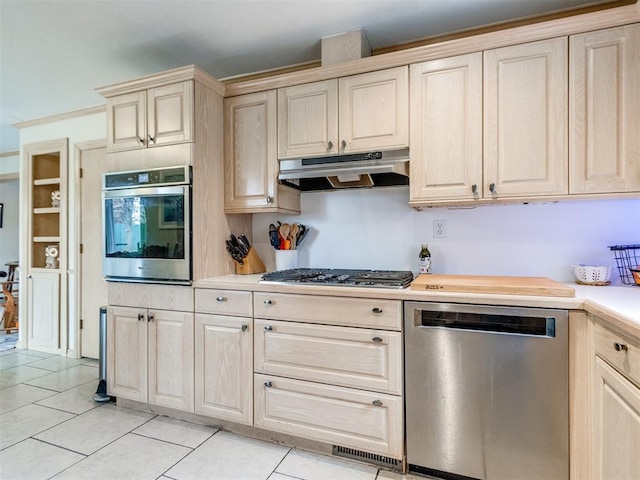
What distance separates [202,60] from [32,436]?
2766mm

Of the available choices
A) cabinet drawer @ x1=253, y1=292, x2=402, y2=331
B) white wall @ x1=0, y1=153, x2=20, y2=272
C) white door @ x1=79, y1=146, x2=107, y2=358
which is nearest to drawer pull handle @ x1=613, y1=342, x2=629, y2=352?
cabinet drawer @ x1=253, y1=292, x2=402, y2=331

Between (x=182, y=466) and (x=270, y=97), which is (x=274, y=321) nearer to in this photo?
(x=182, y=466)

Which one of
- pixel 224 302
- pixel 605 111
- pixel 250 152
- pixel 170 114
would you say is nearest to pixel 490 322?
pixel 605 111

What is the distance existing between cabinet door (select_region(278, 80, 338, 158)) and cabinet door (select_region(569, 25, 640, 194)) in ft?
4.24

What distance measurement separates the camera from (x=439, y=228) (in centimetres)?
241

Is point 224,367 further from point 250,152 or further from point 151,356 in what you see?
point 250,152

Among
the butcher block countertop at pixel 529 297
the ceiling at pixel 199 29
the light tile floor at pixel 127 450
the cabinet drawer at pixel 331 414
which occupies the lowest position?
the light tile floor at pixel 127 450

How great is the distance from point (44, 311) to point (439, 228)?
4.07m

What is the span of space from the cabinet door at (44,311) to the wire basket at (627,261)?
4.70m

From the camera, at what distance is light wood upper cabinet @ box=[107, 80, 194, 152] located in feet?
7.70

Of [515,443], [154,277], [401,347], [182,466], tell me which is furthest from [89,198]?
[515,443]

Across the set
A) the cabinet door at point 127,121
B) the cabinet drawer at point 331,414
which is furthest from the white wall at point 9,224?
the cabinet drawer at point 331,414

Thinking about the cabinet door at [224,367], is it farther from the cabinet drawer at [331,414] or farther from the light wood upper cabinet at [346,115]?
the light wood upper cabinet at [346,115]

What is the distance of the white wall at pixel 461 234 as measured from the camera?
210 cm
